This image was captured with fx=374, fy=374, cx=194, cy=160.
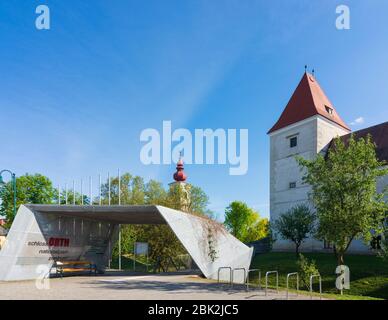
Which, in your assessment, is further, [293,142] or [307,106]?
[293,142]

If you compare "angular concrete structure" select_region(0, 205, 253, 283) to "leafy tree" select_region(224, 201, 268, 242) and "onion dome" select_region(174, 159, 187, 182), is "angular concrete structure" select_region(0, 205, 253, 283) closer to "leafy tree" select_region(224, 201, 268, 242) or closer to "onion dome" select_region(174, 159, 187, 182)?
"onion dome" select_region(174, 159, 187, 182)

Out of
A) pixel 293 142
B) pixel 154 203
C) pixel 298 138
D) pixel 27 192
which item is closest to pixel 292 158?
pixel 293 142

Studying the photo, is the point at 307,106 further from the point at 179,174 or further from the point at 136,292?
the point at 136,292

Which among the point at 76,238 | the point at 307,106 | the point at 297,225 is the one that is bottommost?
the point at 297,225

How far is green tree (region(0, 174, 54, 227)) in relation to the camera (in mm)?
47062

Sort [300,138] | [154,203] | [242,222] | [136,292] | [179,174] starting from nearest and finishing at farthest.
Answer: [136,292] < [154,203] < [300,138] < [179,174] < [242,222]

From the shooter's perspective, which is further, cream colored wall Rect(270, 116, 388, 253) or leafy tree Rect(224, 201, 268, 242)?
leafy tree Rect(224, 201, 268, 242)

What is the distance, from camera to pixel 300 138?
43125mm

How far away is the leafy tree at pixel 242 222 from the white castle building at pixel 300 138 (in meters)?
30.7

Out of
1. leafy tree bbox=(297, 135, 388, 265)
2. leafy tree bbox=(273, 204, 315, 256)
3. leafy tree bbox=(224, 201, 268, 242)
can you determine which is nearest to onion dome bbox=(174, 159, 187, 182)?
leafy tree bbox=(224, 201, 268, 242)

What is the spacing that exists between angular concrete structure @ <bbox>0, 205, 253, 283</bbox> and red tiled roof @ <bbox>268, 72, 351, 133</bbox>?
25.6 meters

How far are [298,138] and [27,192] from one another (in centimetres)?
3492

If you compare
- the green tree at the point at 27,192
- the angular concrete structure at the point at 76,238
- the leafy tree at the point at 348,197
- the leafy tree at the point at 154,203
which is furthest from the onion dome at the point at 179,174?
the leafy tree at the point at 348,197
